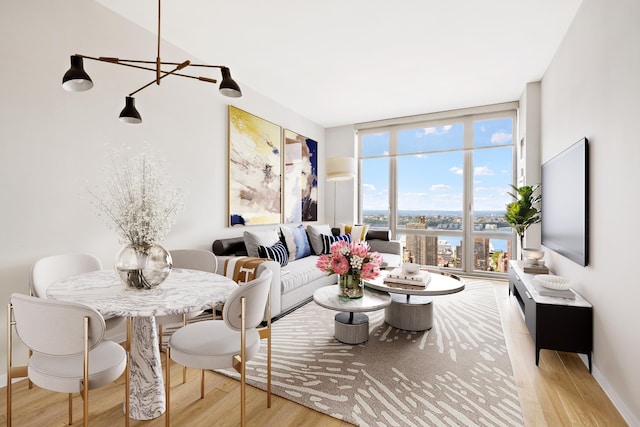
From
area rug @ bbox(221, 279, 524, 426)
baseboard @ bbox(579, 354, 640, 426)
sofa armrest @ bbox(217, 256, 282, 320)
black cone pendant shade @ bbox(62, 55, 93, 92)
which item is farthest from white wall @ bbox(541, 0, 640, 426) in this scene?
black cone pendant shade @ bbox(62, 55, 93, 92)

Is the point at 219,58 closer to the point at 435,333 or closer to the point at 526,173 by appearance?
the point at 435,333

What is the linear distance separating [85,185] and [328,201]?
14.3 feet

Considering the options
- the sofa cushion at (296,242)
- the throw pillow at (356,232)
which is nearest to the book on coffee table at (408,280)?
the sofa cushion at (296,242)

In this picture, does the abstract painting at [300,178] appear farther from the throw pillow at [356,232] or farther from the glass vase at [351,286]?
the glass vase at [351,286]

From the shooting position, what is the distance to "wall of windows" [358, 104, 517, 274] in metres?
5.11

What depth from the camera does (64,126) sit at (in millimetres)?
2359

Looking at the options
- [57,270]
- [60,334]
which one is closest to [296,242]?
[57,270]

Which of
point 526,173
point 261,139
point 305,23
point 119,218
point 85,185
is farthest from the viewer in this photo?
point 261,139

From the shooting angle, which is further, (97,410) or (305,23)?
(305,23)

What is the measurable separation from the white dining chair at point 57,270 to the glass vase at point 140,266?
0.43 meters

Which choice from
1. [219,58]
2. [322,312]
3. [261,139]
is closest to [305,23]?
[219,58]

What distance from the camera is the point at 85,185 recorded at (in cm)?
248

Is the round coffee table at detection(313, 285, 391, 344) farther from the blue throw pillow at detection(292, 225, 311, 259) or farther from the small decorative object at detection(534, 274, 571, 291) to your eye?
the blue throw pillow at detection(292, 225, 311, 259)

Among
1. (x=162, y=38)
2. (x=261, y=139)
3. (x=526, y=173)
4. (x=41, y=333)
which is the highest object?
(x=162, y=38)
